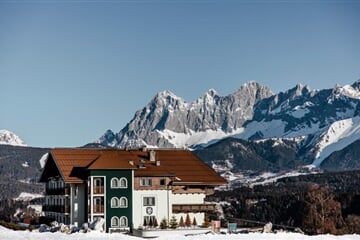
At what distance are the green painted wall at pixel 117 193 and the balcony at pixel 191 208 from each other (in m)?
4.52

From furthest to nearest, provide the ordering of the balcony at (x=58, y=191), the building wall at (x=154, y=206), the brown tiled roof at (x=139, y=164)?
the balcony at (x=58, y=191)
the brown tiled roof at (x=139, y=164)
the building wall at (x=154, y=206)

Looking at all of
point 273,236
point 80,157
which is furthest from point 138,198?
point 273,236

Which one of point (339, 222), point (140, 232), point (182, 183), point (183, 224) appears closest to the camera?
point (140, 232)

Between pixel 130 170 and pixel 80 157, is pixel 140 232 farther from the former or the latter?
pixel 80 157

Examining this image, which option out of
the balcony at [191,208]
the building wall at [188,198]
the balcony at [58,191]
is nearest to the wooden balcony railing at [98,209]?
the balcony at [58,191]

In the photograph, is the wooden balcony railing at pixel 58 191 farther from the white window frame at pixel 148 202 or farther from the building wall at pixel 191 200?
the building wall at pixel 191 200

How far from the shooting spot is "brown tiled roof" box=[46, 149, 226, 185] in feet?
221

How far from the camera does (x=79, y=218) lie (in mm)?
67500

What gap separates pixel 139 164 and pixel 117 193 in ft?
14.9

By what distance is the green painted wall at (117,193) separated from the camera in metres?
65.6

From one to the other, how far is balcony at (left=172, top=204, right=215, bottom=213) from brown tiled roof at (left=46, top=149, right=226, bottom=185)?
86.0 inches

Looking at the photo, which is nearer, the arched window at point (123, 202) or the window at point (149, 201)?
the arched window at point (123, 202)

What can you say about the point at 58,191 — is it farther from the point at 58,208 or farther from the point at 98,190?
the point at 98,190

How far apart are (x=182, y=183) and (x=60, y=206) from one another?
1180 cm
